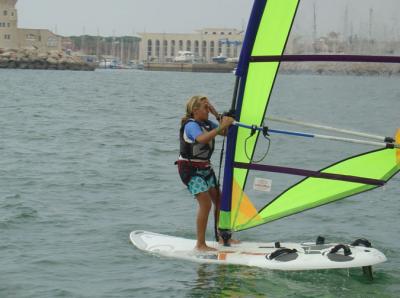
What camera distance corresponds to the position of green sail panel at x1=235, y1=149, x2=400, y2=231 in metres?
6.49

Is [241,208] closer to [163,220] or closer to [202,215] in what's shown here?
[202,215]

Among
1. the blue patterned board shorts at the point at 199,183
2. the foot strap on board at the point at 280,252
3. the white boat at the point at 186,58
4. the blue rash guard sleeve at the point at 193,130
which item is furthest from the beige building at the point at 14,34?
the foot strap on board at the point at 280,252

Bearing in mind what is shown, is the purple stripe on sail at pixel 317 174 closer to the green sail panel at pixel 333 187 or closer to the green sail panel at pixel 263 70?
the green sail panel at pixel 333 187

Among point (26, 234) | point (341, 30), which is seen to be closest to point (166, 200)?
point (26, 234)

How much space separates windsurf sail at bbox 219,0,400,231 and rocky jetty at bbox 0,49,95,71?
9545 cm

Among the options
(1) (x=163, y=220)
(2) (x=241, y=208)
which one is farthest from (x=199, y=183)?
(1) (x=163, y=220)

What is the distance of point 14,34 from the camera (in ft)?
374

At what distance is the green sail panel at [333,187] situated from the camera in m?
6.49

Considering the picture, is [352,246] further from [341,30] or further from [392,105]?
[341,30]

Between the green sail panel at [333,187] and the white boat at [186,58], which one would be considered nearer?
the green sail panel at [333,187]

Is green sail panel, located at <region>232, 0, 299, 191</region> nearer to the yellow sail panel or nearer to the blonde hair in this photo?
the yellow sail panel

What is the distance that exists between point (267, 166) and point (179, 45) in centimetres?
13392

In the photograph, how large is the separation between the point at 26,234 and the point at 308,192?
3.07 m

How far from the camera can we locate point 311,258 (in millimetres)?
6719
